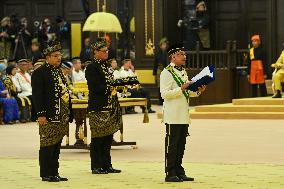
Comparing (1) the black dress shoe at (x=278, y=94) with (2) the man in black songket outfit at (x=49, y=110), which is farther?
(1) the black dress shoe at (x=278, y=94)

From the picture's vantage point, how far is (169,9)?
29.7 m

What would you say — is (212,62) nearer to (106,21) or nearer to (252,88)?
(252,88)

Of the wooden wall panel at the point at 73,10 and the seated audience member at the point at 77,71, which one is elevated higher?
the wooden wall panel at the point at 73,10

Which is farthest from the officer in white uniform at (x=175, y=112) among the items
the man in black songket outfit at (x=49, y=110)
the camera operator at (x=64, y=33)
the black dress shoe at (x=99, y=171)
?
the camera operator at (x=64, y=33)

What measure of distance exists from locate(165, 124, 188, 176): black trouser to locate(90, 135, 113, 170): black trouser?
1233 mm

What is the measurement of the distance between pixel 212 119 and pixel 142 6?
6989 mm

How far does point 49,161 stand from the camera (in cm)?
1252

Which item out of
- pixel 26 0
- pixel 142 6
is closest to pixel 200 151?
pixel 142 6

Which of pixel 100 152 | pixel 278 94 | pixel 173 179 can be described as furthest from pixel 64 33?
pixel 173 179

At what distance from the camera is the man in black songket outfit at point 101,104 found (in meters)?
13.4

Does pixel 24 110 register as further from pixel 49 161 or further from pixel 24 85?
pixel 49 161

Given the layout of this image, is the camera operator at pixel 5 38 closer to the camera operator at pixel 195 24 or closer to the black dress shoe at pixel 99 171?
the camera operator at pixel 195 24

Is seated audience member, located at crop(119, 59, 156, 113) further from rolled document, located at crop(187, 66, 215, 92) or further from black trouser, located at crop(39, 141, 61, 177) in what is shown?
rolled document, located at crop(187, 66, 215, 92)

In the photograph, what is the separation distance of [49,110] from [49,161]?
64cm
